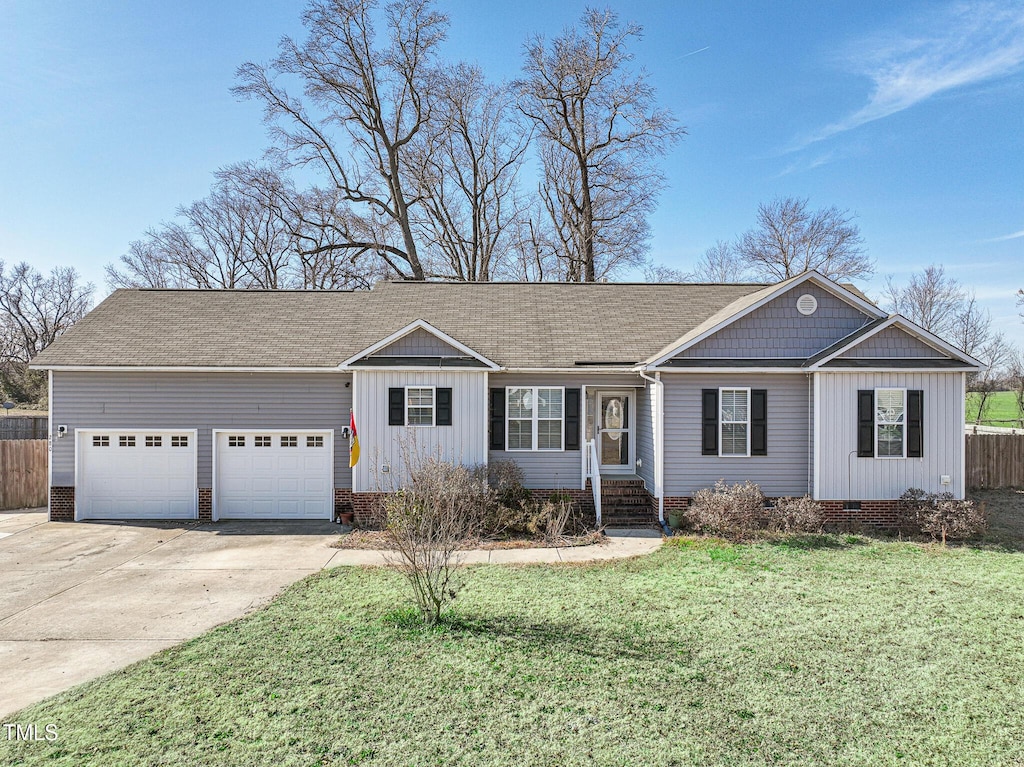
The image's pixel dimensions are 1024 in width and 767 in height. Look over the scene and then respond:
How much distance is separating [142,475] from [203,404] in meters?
2.19

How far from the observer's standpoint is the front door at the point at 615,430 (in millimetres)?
14219

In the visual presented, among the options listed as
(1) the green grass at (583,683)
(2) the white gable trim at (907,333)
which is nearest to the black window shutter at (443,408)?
(1) the green grass at (583,683)

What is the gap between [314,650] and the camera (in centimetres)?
615

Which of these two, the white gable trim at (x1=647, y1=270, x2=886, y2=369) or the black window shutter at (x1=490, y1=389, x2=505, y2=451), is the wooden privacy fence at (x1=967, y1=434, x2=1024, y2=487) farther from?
the black window shutter at (x1=490, y1=389, x2=505, y2=451)

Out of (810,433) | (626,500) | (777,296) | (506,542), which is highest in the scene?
(777,296)

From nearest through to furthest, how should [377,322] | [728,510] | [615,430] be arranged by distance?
[728,510] < [615,430] < [377,322]

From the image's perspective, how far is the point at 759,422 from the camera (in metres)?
12.4

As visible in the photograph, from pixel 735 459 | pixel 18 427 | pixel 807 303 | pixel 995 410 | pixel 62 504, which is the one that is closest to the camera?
pixel 735 459

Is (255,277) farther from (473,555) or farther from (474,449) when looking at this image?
(473,555)

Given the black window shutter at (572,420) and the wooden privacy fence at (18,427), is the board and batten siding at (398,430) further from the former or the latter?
the wooden privacy fence at (18,427)

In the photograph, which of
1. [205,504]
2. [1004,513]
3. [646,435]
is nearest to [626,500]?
[646,435]

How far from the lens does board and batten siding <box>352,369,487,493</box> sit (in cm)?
1273

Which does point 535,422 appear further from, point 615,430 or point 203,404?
point 203,404

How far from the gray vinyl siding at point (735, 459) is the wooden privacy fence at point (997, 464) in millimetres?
7936
